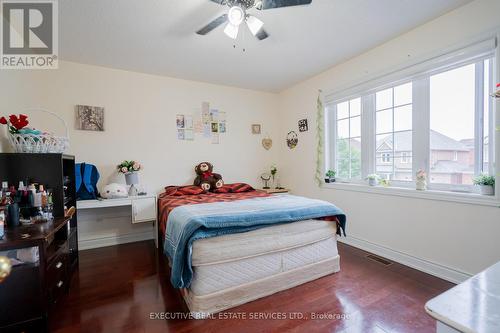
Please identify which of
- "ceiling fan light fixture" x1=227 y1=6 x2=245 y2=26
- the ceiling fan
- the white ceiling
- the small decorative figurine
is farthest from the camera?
the small decorative figurine

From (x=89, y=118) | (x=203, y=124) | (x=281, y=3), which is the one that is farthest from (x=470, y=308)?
(x=89, y=118)

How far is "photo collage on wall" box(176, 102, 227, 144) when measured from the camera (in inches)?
136

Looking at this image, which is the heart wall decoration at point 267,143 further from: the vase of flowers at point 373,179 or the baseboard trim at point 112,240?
the baseboard trim at point 112,240

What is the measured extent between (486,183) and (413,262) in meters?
1.00

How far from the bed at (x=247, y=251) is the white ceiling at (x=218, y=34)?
5.77 feet

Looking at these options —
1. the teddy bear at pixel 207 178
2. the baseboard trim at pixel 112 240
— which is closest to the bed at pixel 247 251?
the teddy bear at pixel 207 178

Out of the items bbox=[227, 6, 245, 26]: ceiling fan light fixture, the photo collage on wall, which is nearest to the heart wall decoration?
the photo collage on wall

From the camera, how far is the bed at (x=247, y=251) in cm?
158

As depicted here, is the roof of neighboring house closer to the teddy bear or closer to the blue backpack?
the teddy bear

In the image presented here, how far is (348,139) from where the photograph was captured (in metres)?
3.07

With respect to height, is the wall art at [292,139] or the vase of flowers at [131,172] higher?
the wall art at [292,139]

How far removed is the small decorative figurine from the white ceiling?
4.86ft

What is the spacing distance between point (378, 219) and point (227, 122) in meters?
2.66

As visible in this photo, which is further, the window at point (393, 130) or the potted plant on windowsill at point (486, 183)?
the window at point (393, 130)
